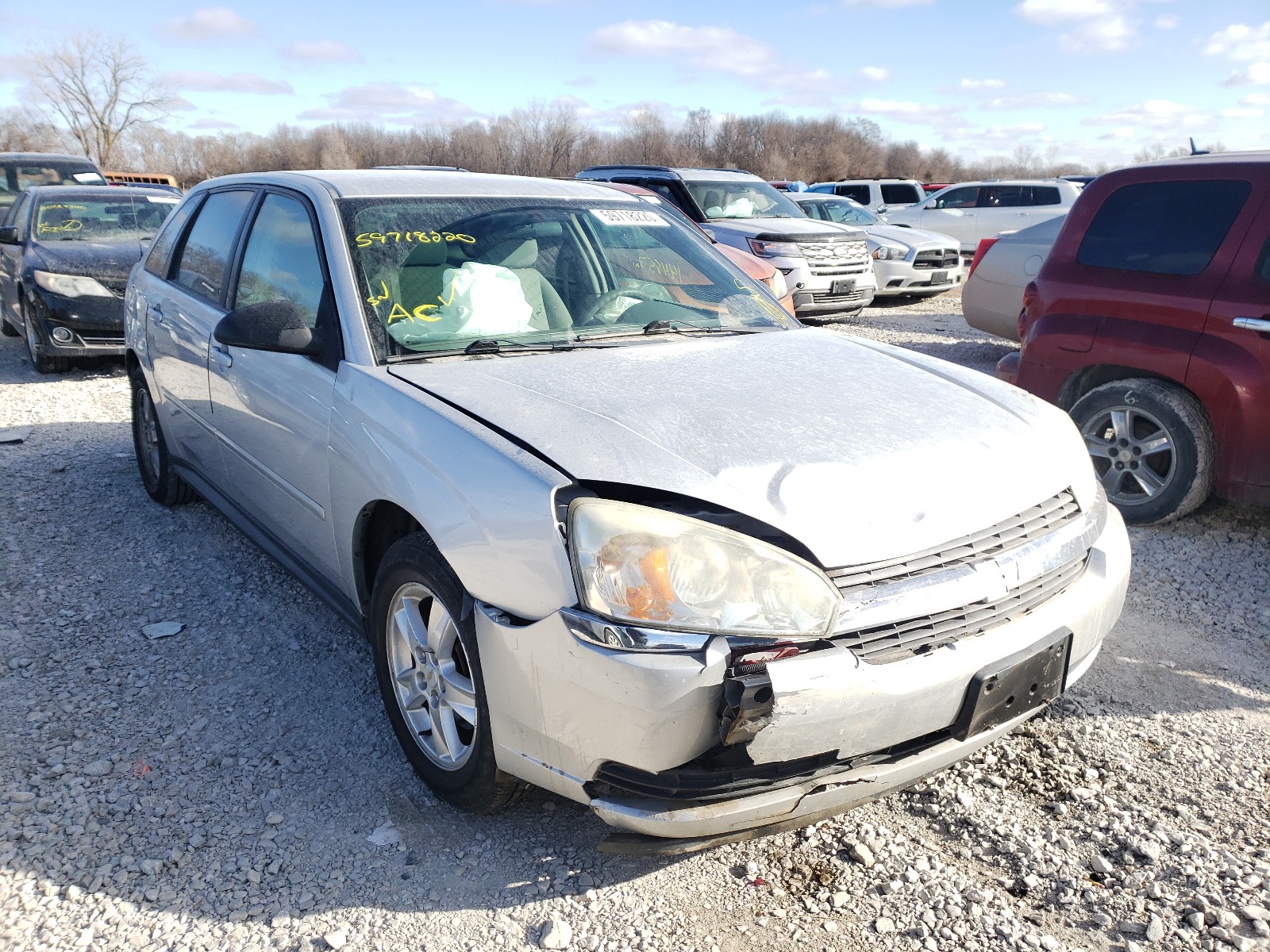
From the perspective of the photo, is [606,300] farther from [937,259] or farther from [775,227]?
[937,259]

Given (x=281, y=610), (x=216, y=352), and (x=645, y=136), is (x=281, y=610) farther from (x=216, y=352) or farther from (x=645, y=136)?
(x=645, y=136)

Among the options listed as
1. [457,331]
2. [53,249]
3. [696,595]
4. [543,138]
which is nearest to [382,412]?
[457,331]

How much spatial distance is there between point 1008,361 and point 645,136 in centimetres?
7246

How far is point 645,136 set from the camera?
73.3 m

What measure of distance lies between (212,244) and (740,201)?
891cm

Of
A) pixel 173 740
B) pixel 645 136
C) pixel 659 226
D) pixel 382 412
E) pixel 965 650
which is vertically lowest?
Answer: pixel 173 740

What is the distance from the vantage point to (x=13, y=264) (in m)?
9.08

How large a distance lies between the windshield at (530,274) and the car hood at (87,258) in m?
6.36

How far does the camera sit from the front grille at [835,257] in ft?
35.7

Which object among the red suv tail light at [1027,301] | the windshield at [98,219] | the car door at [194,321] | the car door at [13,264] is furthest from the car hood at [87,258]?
the red suv tail light at [1027,301]

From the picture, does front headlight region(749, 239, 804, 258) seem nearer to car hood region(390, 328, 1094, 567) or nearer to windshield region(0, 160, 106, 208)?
car hood region(390, 328, 1094, 567)

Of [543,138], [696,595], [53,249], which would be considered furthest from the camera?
Result: [543,138]

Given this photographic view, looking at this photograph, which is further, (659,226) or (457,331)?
(659,226)

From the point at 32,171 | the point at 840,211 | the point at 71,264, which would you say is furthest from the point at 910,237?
the point at 32,171
